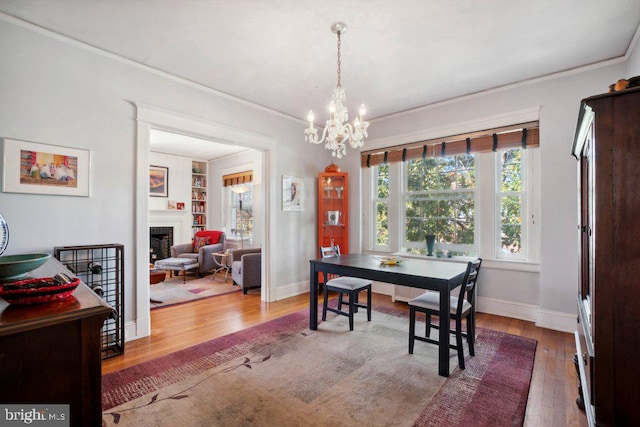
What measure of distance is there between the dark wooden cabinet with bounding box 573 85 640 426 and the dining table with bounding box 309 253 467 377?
3.44 ft

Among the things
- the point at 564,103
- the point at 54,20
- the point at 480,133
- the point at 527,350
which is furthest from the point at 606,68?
the point at 54,20

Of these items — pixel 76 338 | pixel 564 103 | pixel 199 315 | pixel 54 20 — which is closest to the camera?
pixel 76 338

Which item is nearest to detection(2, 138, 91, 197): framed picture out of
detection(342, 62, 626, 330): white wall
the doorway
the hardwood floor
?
the doorway

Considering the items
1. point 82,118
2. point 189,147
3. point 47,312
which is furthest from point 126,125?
point 189,147

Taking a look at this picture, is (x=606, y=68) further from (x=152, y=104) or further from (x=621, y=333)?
(x=152, y=104)

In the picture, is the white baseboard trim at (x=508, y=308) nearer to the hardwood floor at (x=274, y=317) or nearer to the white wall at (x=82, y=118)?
the hardwood floor at (x=274, y=317)

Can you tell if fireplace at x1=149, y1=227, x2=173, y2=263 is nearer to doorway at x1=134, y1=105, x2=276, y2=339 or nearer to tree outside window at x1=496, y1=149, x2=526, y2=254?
doorway at x1=134, y1=105, x2=276, y2=339

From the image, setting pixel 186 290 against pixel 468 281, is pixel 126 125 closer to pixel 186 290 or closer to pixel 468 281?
pixel 186 290

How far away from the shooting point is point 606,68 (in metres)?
3.00

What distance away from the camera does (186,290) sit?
16.4ft

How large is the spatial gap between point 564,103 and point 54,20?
15.9ft

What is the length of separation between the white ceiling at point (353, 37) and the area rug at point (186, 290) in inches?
120

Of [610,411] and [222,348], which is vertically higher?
[610,411]

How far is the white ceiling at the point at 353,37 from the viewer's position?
7.25 ft
